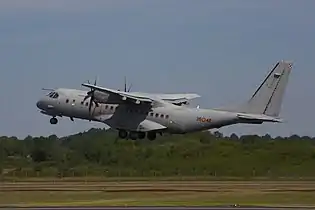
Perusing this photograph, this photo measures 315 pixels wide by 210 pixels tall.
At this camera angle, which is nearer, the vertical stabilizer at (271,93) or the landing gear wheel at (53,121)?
the vertical stabilizer at (271,93)

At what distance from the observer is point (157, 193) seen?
85188 mm

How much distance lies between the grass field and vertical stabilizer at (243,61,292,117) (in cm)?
706

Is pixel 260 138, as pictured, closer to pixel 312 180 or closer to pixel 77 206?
pixel 312 180

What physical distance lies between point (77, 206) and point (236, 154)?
183 ft

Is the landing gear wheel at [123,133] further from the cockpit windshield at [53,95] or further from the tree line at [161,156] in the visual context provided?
the tree line at [161,156]

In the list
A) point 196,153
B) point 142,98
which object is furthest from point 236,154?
point 142,98

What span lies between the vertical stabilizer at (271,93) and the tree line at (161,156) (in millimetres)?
14529

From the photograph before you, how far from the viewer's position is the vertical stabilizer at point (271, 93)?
100062mm

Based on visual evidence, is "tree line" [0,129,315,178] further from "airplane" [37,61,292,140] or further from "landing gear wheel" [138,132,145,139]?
"airplane" [37,61,292,140]

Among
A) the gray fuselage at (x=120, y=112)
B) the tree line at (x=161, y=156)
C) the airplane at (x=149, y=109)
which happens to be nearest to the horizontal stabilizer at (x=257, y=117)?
the airplane at (x=149, y=109)

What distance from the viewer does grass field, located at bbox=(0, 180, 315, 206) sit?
3022 inches

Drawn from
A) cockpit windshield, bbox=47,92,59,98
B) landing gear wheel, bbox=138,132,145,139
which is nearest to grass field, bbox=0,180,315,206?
landing gear wheel, bbox=138,132,145,139

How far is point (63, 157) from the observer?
127 m

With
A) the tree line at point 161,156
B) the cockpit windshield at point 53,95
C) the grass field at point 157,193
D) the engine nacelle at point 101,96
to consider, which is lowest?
the grass field at point 157,193
